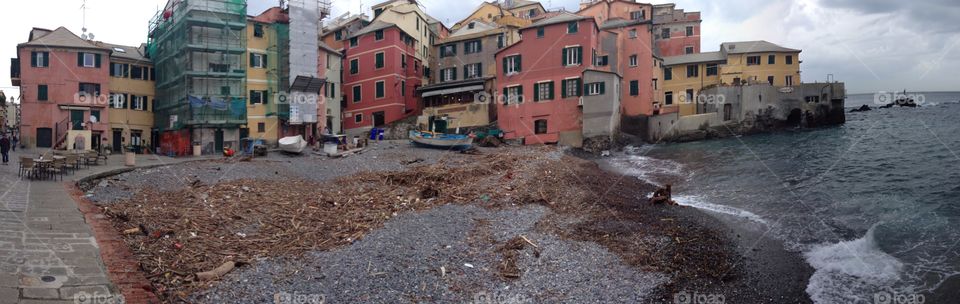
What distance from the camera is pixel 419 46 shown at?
2532 inches

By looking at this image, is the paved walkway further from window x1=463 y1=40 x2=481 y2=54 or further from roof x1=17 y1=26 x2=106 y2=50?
window x1=463 y1=40 x2=481 y2=54

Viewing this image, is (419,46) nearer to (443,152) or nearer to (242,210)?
(443,152)

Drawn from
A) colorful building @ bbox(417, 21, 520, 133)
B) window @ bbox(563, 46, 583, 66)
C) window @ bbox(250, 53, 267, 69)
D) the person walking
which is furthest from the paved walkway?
window @ bbox(563, 46, 583, 66)

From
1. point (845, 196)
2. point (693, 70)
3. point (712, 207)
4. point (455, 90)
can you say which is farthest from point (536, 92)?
point (845, 196)

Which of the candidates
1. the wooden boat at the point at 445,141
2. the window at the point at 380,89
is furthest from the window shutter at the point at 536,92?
the window at the point at 380,89

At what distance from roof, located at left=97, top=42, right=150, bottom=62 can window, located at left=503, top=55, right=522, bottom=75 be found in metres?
32.6

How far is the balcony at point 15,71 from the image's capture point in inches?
1965

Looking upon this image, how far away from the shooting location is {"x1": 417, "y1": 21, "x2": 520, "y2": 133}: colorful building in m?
54.0

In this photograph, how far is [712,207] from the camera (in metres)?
24.8

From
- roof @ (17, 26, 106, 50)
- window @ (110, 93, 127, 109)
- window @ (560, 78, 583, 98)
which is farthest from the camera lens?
window @ (560, 78, 583, 98)

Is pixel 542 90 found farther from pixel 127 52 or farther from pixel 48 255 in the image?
pixel 48 255

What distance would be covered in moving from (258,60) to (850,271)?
4453 cm

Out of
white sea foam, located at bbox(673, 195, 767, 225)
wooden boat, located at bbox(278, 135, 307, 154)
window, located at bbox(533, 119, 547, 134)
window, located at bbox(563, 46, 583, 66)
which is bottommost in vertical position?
white sea foam, located at bbox(673, 195, 767, 225)

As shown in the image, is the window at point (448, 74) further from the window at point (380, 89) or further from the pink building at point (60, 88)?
the pink building at point (60, 88)
